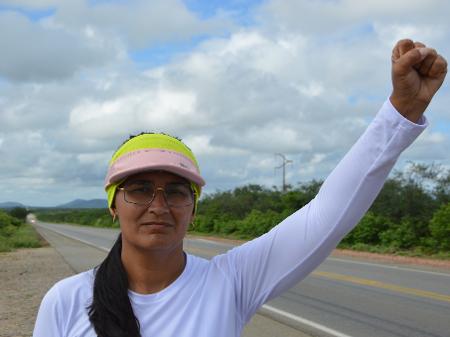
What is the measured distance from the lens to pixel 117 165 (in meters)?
1.88

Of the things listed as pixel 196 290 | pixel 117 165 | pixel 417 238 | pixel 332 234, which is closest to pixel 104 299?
pixel 196 290

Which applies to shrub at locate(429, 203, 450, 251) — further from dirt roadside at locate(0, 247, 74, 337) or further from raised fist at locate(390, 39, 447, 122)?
raised fist at locate(390, 39, 447, 122)

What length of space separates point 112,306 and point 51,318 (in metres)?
0.19

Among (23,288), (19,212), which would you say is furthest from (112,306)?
(19,212)

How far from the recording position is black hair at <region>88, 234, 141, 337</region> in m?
1.78

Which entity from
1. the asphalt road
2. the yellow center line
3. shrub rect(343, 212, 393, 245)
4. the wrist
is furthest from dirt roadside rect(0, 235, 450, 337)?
the wrist

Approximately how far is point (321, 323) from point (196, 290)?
6866mm

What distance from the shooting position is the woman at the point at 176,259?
5.79ft

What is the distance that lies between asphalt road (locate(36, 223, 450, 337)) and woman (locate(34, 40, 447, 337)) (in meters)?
6.04

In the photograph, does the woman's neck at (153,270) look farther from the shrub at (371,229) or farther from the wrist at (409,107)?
the shrub at (371,229)

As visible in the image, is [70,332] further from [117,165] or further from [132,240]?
[117,165]

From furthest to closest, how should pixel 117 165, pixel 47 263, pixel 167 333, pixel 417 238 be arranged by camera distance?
pixel 417 238 < pixel 47 263 < pixel 117 165 < pixel 167 333

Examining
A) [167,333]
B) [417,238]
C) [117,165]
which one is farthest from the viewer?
[417,238]

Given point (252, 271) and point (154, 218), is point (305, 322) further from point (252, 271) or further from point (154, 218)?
point (154, 218)
